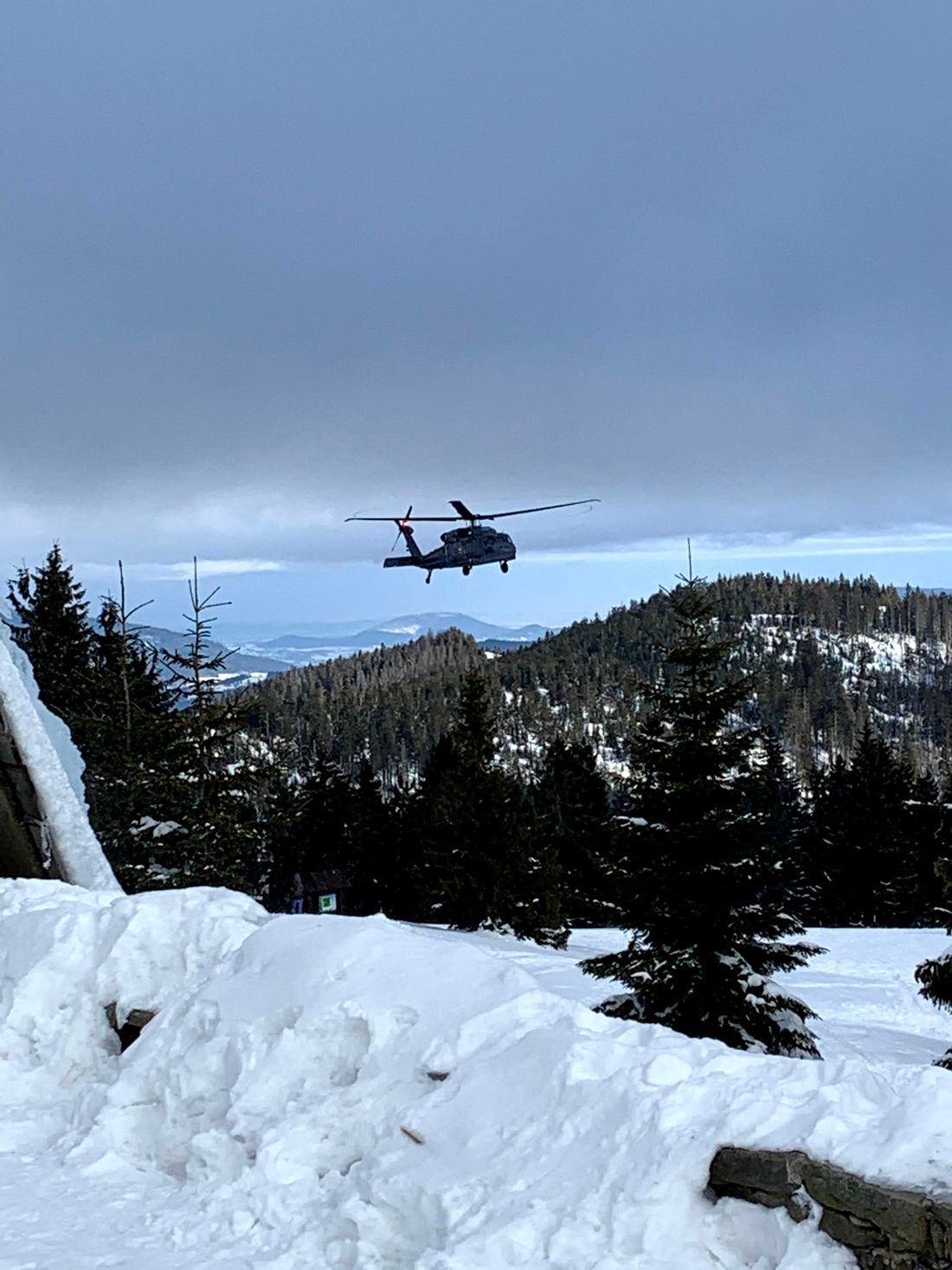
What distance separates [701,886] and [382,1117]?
618 cm

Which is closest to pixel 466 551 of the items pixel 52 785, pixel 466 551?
pixel 466 551

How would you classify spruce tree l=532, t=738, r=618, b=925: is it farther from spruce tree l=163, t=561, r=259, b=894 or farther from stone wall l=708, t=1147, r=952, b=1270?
stone wall l=708, t=1147, r=952, b=1270

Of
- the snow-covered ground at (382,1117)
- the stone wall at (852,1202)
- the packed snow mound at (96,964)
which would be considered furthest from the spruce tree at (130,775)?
the stone wall at (852,1202)

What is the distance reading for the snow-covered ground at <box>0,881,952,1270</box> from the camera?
15.5ft

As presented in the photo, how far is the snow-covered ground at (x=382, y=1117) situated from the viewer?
4711 mm

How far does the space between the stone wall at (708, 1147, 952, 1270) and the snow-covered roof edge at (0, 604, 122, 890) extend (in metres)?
11.7

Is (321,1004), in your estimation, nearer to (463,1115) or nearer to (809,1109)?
(463,1115)

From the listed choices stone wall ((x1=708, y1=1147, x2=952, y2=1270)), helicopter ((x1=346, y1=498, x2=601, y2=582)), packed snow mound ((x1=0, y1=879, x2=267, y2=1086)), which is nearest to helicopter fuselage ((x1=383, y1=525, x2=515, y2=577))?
helicopter ((x1=346, y1=498, x2=601, y2=582))

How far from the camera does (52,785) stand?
14336 mm

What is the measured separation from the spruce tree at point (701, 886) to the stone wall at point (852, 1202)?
6.30m

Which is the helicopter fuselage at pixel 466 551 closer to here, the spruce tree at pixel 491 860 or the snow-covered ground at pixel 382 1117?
the spruce tree at pixel 491 860

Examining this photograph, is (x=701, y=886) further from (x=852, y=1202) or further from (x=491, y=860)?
(x=491, y=860)

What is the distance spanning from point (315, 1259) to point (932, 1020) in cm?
1790

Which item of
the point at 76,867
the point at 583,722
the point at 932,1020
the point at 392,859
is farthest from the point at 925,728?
the point at 76,867
